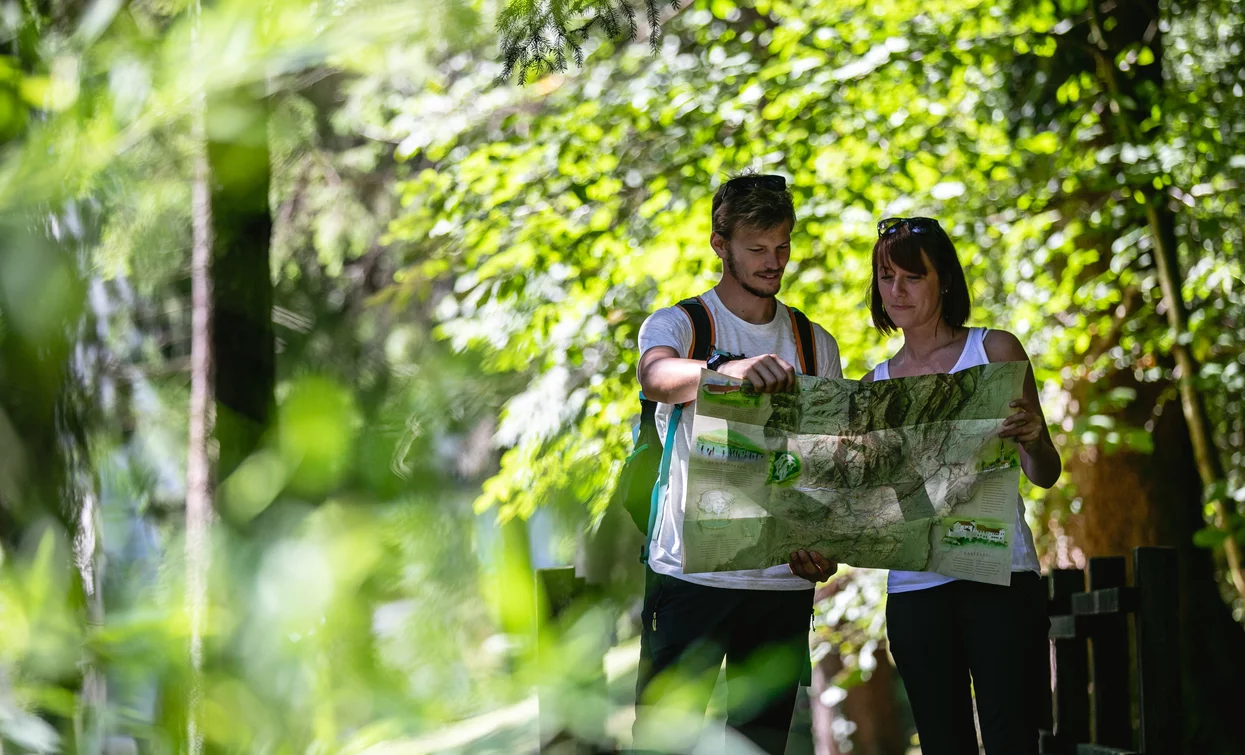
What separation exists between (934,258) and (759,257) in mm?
414

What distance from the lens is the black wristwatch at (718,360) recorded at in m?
2.13

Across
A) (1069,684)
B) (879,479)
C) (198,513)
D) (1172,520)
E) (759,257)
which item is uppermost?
(759,257)

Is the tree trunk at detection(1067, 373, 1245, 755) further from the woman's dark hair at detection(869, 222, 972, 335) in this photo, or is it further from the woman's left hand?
the woman's left hand

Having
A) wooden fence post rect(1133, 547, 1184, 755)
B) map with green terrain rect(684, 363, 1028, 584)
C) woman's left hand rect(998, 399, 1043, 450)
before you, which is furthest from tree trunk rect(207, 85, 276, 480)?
wooden fence post rect(1133, 547, 1184, 755)

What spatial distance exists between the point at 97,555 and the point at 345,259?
358 inches

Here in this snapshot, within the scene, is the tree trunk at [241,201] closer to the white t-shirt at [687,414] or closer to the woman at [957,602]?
the white t-shirt at [687,414]

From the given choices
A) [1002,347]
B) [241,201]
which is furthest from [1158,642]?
[241,201]

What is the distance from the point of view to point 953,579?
93.0 inches

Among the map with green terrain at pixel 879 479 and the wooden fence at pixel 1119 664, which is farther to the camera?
the wooden fence at pixel 1119 664

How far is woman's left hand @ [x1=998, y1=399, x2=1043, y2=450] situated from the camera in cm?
223

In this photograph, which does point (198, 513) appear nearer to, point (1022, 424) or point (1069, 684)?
point (1022, 424)

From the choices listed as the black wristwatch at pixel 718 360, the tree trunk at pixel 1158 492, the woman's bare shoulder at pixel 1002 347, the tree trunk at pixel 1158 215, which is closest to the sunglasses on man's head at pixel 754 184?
the black wristwatch at pixel 718 360

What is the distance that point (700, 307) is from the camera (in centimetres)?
240

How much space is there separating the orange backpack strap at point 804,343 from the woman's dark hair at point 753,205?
23 cm
